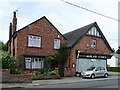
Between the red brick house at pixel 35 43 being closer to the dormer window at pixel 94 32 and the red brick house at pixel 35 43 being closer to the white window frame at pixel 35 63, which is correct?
the white window frame at pixel 35 63

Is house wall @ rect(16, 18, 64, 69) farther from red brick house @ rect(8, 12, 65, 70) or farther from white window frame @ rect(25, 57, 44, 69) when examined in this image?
white window frame @ rect(25, 57, 44, 69)

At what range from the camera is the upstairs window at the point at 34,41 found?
2030cm

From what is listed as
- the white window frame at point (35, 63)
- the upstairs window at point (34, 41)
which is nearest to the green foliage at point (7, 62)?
the white window frame at point (35, 63)

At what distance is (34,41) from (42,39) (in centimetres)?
126

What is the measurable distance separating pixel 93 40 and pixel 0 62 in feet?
54.4

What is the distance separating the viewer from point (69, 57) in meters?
22.3

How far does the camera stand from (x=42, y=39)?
832 inches

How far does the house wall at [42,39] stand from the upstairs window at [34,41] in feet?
1.46

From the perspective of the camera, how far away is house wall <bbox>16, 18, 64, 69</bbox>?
63.2 ft

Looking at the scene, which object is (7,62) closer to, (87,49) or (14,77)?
(14,77)

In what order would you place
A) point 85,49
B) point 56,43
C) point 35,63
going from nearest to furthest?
point 35,63, point 56,43, point 85,49

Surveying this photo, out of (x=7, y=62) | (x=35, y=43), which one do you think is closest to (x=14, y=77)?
(x=7, y=62)

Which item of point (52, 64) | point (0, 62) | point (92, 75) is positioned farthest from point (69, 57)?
point (0, 62)

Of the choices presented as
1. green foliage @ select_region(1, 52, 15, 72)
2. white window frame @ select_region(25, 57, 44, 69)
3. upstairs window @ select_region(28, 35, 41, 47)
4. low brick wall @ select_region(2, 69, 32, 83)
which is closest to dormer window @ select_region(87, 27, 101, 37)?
upstairs window @ select_region(28, 35, 41, 47)
